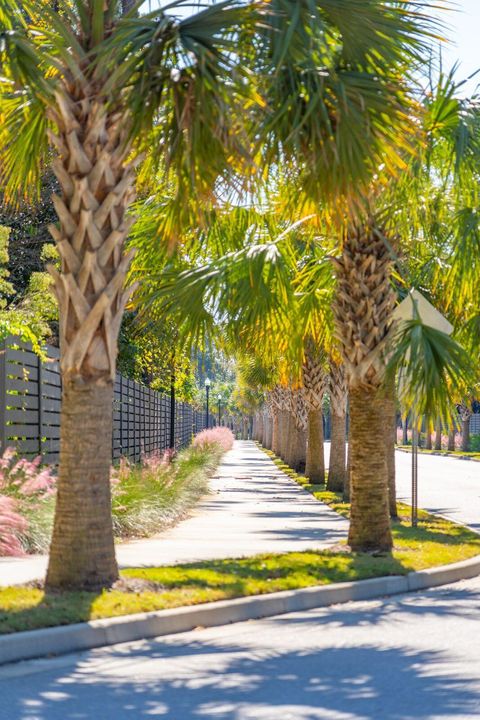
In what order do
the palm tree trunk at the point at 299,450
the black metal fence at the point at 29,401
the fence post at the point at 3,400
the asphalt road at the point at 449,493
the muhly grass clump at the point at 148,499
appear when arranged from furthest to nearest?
the palm tree trunk at the point at 299,450 < the asphalt road at the point at 449,493 < the muhly grass clump at the point at 148,499 < the black metal fence at the point at 29,401 < the fence post at the point at 3,400

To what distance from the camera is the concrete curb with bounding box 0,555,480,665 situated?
25.5ft

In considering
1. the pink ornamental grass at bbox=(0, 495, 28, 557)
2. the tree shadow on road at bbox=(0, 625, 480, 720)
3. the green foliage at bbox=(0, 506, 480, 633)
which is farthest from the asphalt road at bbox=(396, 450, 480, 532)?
the tree shadow on road at bbox=(0, 625, 480, 720)

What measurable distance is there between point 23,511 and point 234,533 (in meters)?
4.17

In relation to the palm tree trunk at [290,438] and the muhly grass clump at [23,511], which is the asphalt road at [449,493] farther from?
the muhly grass clump at [23,511]

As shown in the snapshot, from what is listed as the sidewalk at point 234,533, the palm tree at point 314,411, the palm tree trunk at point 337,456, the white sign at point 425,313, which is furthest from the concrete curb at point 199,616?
the palm tree at point 314,411

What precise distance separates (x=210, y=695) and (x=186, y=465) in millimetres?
21688

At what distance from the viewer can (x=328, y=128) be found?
29.3ft

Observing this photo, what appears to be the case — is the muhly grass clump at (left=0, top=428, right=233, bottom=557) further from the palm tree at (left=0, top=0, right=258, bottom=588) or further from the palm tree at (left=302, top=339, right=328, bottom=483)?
the palm tree at (left=302, top=339, right=328, bottom=483)

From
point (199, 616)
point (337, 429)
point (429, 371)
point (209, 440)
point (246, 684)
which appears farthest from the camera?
point (209, 440)

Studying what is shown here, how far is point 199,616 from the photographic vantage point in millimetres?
9086

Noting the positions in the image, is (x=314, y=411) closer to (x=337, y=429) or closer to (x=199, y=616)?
(x=337, y=429)

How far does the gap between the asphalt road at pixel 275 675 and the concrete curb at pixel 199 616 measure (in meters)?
0.14

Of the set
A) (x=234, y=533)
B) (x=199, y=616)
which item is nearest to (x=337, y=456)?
(x=234, y=533)

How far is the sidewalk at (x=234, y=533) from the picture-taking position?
481 inches
